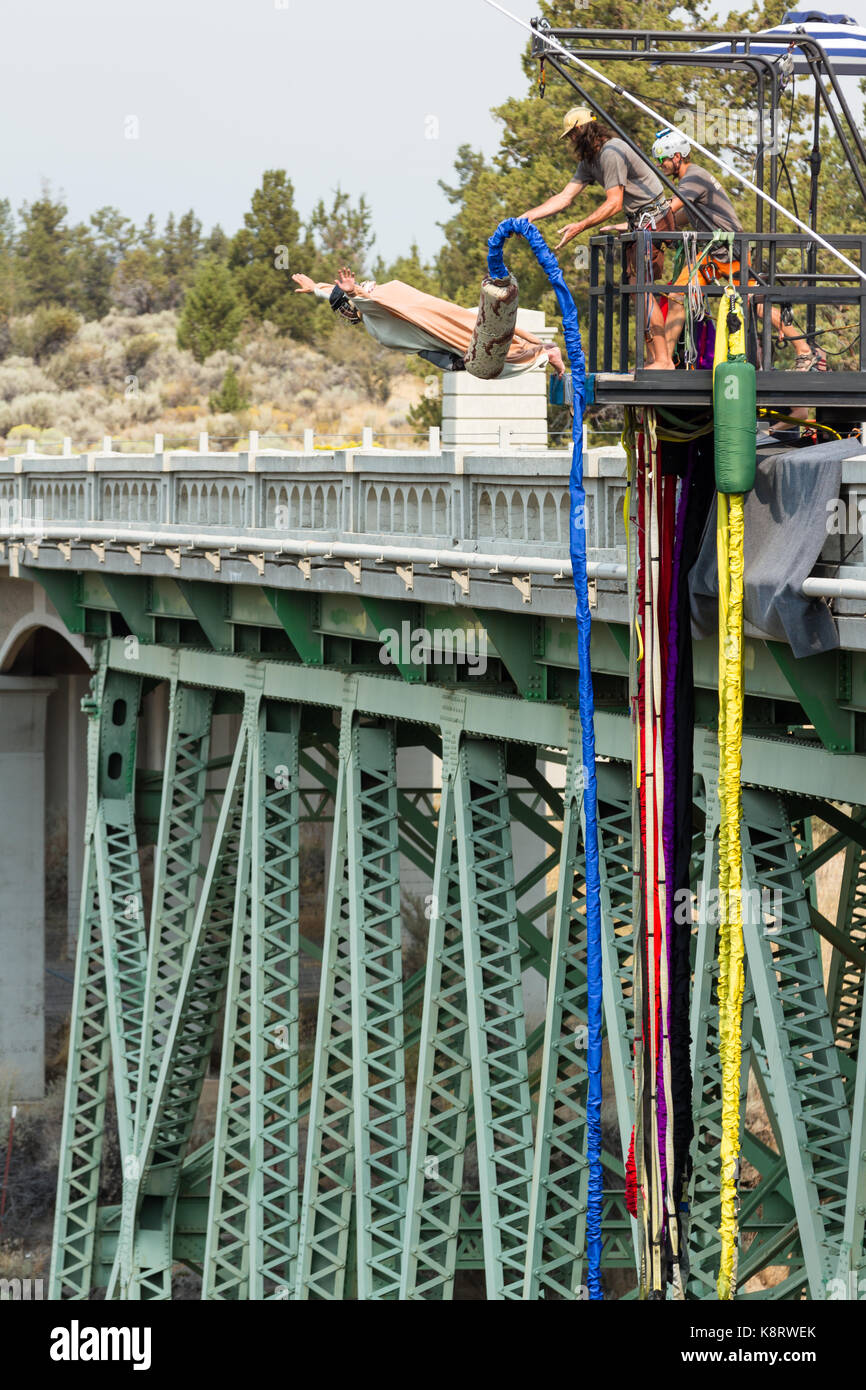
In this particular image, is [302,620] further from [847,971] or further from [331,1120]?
[847,971]

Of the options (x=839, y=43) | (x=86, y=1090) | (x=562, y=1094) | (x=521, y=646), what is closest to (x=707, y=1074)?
(x=562, y=1094)

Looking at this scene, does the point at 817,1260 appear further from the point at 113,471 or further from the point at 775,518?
the point at 113,471

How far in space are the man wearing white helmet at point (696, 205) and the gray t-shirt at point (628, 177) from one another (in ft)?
0.29

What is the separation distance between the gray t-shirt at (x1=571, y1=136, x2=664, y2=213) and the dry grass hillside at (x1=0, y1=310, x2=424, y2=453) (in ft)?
205

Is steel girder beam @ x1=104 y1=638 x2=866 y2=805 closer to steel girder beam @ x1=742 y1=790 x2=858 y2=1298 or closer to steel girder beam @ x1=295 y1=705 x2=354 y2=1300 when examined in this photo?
steel girder beam @ x1=742 y1=790 x2=858 y2=1298

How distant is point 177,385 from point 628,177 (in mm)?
70872

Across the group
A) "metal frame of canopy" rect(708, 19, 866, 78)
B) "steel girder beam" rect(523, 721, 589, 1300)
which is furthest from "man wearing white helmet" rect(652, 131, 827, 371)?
"metal frame of canopy" rect(708, 19, 866, 78)

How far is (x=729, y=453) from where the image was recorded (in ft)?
31.9

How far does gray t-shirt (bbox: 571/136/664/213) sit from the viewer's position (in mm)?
11305

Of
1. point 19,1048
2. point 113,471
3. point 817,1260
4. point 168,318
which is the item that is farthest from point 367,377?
point 817,1260

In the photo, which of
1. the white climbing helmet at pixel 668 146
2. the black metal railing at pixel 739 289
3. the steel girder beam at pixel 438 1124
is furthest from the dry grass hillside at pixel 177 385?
the black metal railing at pixel 739 289

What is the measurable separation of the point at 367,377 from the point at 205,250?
14.6 meters

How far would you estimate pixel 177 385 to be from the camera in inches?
3194

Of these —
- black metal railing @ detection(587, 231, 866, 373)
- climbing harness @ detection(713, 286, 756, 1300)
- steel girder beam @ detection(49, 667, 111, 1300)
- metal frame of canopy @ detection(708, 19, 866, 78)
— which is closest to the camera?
climbing harness @ detection(713, 286, 756, 1300)
